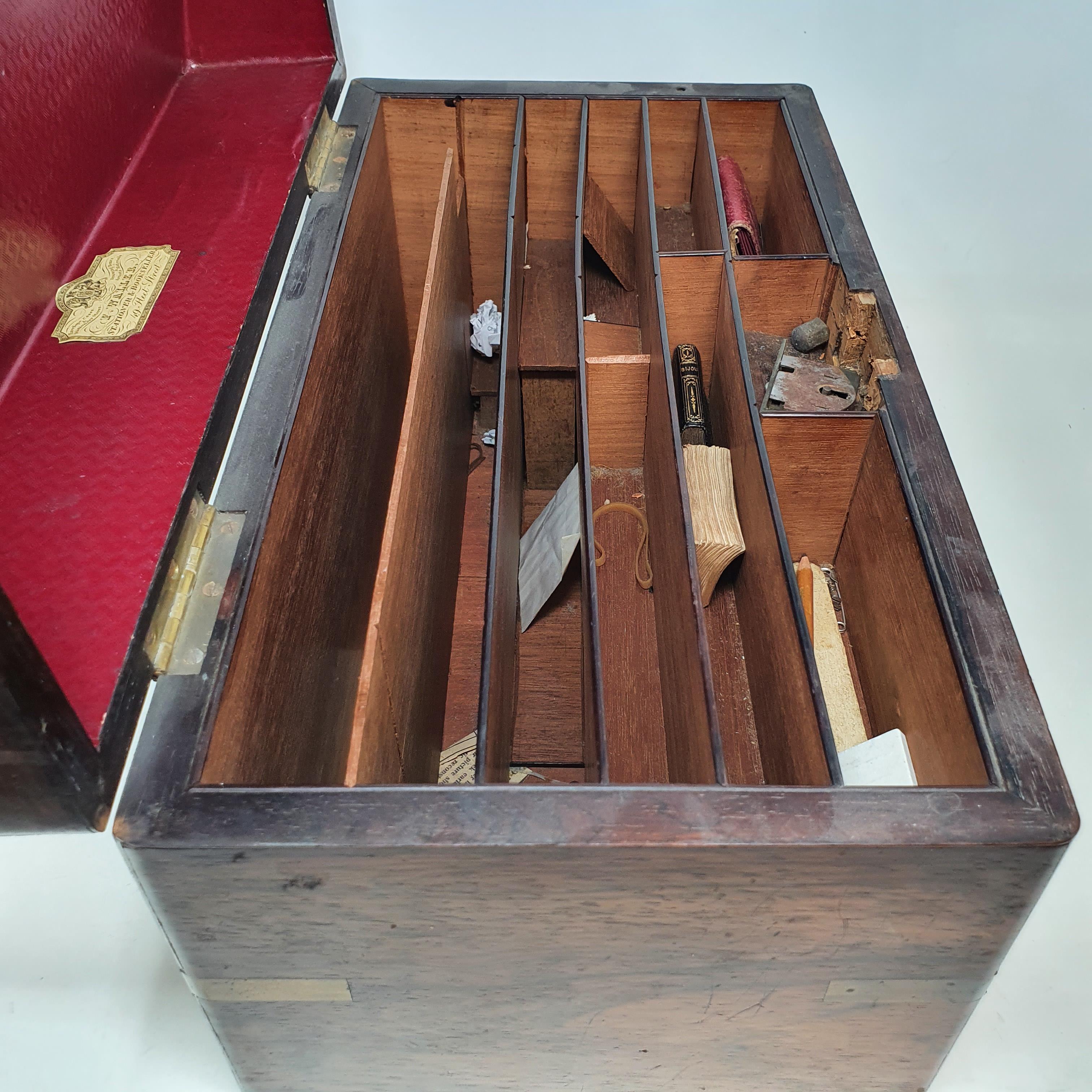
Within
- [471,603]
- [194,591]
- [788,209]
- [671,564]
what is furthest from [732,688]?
[788,209]

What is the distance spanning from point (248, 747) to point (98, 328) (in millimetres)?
570

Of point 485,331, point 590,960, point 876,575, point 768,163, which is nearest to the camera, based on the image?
point 590,960

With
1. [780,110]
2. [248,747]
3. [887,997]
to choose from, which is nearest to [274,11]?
[780,110]

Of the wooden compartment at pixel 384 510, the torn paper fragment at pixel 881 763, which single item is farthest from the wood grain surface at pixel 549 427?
the torn paper fragment at pixel 881 763

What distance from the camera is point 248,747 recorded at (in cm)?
89

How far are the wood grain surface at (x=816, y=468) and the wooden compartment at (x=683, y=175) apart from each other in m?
0.41

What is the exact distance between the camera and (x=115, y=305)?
3.82ft

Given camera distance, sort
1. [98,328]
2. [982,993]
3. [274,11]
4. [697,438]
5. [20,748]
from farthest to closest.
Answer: [274,11]
[697,438]
[98,328]
[982,993]
[20,748]

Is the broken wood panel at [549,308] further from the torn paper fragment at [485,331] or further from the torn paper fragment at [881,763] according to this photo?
the torn paper fragment at [881,763]

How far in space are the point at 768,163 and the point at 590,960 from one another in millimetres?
1374

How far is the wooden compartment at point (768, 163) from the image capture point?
1.51 metres

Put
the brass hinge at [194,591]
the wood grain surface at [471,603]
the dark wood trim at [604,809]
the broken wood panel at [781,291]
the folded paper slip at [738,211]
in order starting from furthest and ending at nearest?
1. the folded paper slip at [738,211]
2. the wood grain surface at [471,603]
3. the broken wood panel at [781,291]
4. the brass hinge at [194,591]
5. the dark wood trim at [604,809]

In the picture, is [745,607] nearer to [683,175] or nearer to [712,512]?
[712,512]

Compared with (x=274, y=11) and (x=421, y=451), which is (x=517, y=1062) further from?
(x=274, y=11)
